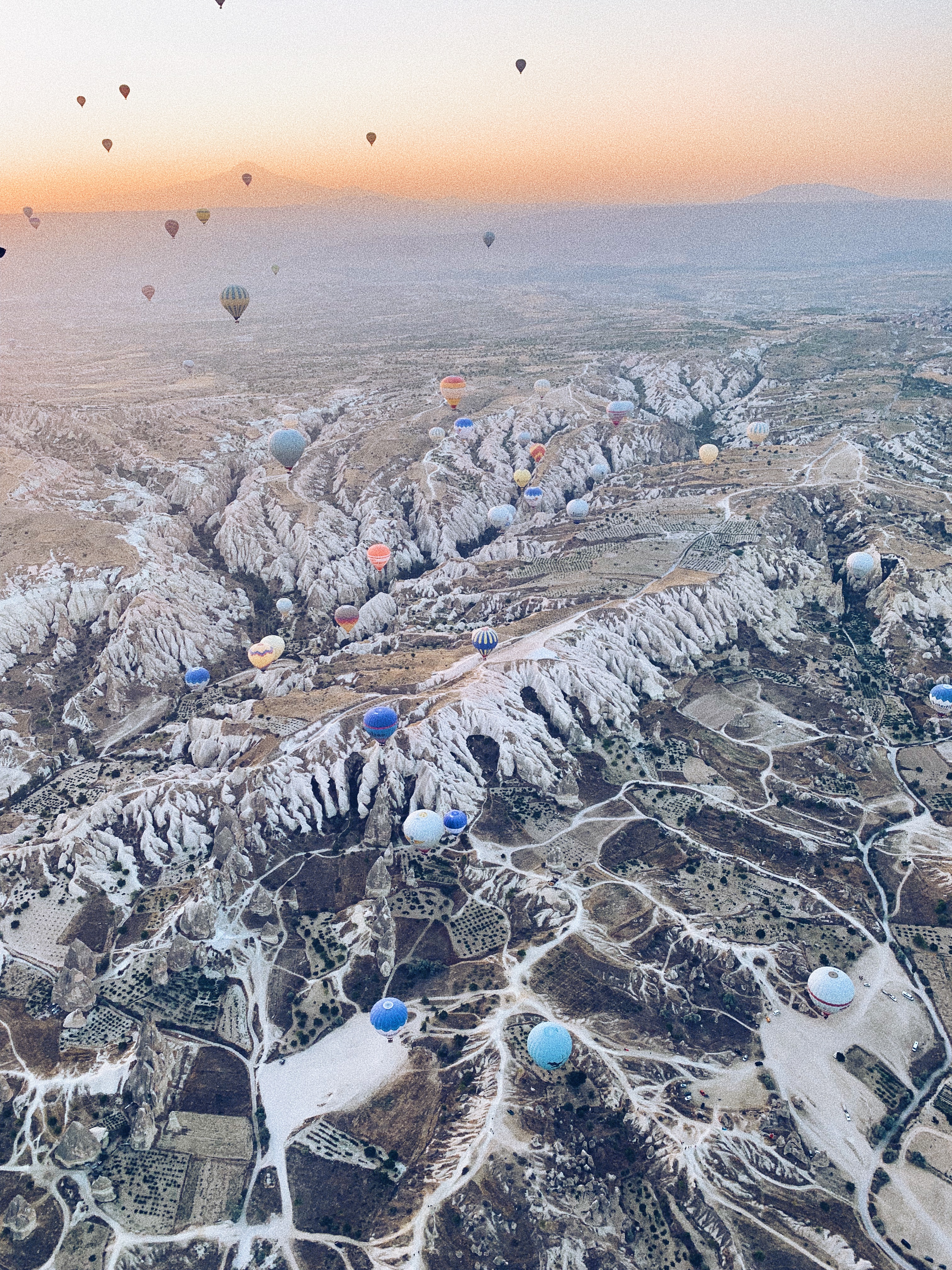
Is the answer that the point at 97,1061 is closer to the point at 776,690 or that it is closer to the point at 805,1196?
the point at 805,1196

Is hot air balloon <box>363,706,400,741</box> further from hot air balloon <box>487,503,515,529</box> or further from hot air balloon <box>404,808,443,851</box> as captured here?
hot air balloon <box>487,503,515,529</box>

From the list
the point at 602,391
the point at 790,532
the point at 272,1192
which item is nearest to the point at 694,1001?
the point at 272,1192

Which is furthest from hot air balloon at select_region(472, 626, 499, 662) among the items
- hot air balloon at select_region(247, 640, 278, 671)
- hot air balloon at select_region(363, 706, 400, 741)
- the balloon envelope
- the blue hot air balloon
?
the blue hot air balloon

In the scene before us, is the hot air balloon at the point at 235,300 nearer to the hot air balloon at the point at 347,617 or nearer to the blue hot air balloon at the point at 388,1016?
Answer: the hot air balloon at the point at 347,617

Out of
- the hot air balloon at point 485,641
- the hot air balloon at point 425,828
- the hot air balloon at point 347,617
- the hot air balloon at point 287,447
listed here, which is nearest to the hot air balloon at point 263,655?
the hot air balloon at point 347,617

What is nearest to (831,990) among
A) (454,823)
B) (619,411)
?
(454,823)
